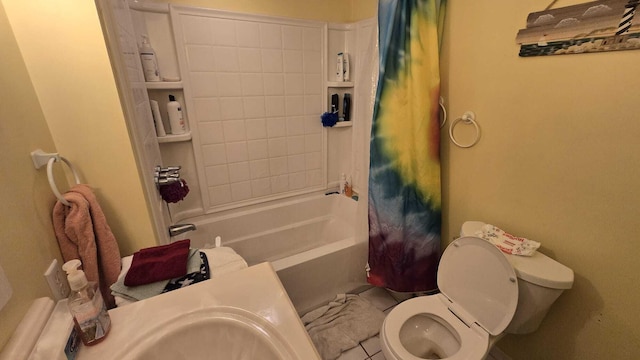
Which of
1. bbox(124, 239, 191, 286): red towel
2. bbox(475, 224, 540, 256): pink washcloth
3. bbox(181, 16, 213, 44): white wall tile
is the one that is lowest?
bbox(475, 224, 540, 256): pink washcloth

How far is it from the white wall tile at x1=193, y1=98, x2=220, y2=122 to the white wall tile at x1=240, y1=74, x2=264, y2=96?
0.23 m

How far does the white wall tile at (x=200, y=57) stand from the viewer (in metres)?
1.77

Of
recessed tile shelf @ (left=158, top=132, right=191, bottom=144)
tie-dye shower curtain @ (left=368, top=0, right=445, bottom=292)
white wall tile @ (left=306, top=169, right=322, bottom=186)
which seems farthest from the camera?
white wall tile @ (left=306, top=169, right=322, bottom=186)

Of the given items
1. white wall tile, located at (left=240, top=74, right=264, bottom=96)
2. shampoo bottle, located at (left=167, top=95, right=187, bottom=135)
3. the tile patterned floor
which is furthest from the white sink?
white wall tile, located at (left=240, top=74, right=264, bottom=96)

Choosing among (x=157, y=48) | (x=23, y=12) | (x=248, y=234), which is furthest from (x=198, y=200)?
(x=23, y=12)

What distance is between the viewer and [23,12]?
2.42 feet

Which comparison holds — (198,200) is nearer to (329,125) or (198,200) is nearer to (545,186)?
(329,125)

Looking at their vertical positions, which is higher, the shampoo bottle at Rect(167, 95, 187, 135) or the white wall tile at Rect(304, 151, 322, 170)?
the shampoo bottle at Rect(167, 95, 187, 135)

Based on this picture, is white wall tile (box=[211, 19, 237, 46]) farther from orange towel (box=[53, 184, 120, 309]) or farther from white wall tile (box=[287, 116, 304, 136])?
orange towel (box=[53, 184, 120, 309])

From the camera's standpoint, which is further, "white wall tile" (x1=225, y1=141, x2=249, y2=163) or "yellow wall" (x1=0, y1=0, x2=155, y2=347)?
"white wall tile" (x1=225, y1=141, x2=249, y2=163)

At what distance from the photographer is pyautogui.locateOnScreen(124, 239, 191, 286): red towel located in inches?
33.1

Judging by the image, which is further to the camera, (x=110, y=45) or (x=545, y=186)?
(x=545, y=186)

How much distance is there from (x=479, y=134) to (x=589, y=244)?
0.64 m

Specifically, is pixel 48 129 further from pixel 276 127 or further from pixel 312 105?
pixel 312 105
